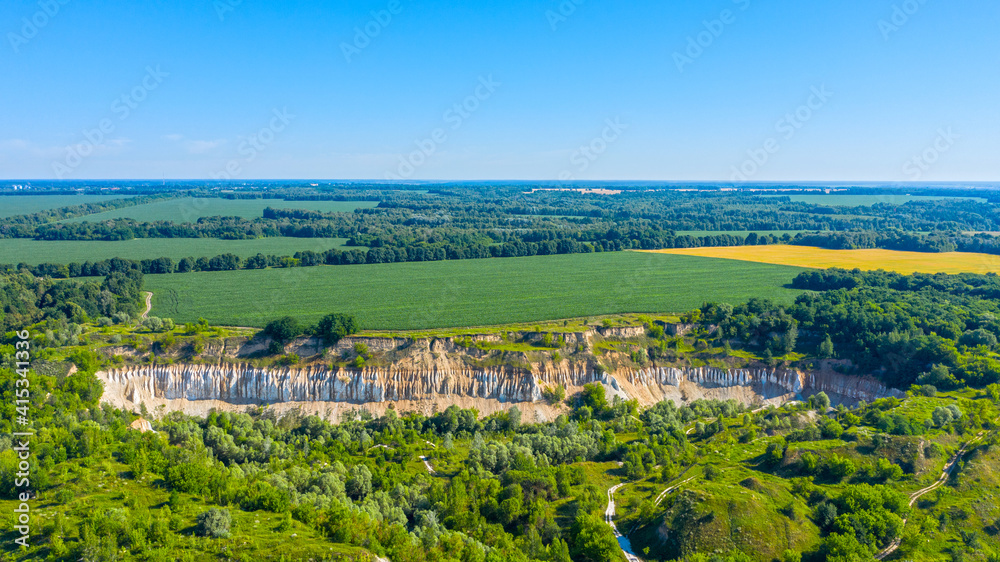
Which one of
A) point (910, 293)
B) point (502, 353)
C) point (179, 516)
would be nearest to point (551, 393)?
point (502, 353)

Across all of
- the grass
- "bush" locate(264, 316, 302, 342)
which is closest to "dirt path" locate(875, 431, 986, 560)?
the grass

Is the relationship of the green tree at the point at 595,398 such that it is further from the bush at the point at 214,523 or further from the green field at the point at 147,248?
the green field at the point at 147,248

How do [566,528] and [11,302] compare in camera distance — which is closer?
[566,528]

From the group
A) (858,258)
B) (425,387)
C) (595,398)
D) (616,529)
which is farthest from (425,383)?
(858,258)

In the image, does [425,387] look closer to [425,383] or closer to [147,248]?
[425,383]

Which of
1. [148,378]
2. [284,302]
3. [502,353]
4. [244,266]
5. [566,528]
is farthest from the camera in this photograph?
[244,266]

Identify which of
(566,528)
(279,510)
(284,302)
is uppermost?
(284,302)

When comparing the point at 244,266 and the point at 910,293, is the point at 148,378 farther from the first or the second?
the point at 910,293
